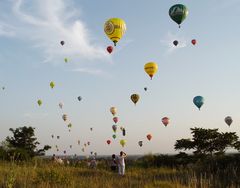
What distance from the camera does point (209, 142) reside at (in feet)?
106

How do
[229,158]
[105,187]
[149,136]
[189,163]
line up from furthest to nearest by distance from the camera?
1. [149,136]
2. [189,163]
3. [229,158]
4. [105,187]

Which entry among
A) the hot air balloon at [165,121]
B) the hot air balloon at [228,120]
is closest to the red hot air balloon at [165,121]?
the hot air balloon at [165,121]

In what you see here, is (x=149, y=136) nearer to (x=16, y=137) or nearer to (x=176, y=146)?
(x=16, y=137)

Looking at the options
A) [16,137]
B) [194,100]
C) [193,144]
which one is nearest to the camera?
[193,144]

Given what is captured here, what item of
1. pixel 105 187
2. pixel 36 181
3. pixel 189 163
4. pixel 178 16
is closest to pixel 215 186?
pixel 105 187

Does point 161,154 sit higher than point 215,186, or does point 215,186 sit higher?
point 161,154

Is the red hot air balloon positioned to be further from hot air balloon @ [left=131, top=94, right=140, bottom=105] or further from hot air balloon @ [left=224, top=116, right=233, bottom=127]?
hot air balloon @ [left=224, top=116, right=233, bottom=127]

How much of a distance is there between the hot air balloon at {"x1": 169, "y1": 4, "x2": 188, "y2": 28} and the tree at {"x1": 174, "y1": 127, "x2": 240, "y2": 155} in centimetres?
945

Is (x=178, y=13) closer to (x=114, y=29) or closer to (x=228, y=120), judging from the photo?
(x=114, y=29)

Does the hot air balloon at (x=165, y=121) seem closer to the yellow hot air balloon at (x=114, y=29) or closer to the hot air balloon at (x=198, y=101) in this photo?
the hot air balloon at (x=198, y=101)

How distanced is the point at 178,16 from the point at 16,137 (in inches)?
1083

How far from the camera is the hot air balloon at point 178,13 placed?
32.2 metres

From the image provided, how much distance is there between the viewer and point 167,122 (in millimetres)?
43531

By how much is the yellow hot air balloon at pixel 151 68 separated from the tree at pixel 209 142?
25.1 feet
